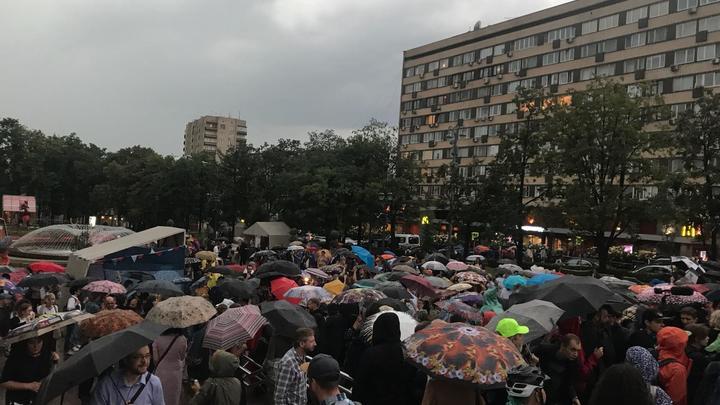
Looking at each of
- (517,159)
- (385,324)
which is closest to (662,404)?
(385,324)

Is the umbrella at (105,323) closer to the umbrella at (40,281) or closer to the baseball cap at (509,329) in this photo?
the baseball cap at (509,329)

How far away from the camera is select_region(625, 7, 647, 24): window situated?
53.9 m

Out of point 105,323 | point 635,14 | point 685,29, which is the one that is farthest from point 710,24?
point 105,323

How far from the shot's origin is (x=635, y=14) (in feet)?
179

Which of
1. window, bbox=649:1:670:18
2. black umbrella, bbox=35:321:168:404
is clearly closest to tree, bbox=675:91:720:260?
window, bbox=649:1:670:18

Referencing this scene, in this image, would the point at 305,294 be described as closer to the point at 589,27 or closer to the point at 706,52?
the point at 706,52

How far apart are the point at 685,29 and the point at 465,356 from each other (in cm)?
5647

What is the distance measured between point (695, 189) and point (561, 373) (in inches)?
1104

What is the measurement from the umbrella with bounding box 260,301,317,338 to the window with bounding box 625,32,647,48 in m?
56.7

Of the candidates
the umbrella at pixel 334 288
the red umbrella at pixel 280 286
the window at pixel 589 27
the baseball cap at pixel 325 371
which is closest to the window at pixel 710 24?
the window at pixel 589 27

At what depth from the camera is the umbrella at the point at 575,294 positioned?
766 cm

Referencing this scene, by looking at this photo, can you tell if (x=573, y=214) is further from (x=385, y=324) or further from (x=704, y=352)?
(x=385, y=324)

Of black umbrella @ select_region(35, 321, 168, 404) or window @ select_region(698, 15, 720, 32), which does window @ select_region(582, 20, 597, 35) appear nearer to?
window @ select_region(698, 15, 720, 32)

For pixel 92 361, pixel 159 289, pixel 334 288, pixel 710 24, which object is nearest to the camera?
pixel 92 361
